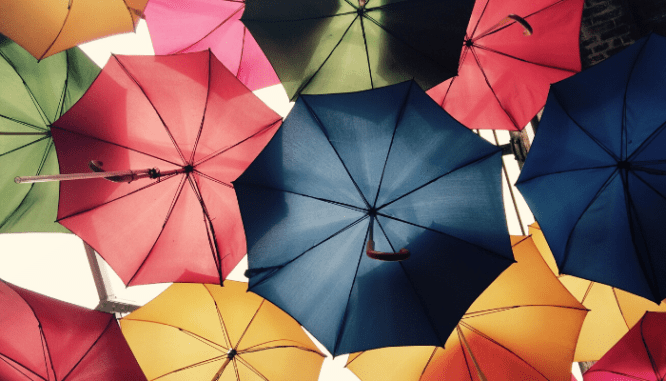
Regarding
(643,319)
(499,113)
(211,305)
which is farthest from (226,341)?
(643,319)

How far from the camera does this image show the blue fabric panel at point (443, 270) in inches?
86.2

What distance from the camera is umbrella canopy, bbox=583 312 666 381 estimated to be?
2.40 meters

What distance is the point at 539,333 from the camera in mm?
2543

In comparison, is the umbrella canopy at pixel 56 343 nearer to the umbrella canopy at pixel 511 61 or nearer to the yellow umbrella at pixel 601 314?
Result: the umbrella canopy at pixel 511 61

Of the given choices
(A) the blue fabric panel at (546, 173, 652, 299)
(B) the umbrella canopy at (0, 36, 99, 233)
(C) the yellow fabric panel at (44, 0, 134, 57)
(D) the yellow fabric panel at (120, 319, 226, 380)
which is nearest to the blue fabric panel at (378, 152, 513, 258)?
(A) the blue fabric panel at (546, 173, 652, 299)

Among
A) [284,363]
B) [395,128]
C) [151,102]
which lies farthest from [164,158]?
[284,363]

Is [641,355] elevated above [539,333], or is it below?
below

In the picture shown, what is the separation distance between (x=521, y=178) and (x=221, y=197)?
2.19m

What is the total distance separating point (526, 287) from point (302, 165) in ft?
6.13

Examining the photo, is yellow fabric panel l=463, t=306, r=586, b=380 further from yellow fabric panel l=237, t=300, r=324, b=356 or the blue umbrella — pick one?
yellow fabric panel l=237, t=300, r=324, b=356

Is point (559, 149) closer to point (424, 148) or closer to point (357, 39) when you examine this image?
point (424, 148)

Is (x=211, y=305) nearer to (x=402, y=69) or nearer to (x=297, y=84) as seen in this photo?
(x=297, y=84)

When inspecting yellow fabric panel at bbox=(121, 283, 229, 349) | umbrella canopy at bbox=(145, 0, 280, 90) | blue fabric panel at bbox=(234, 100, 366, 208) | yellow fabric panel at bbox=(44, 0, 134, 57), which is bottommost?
yellow fabric panel at bbox=(121, 283, 229, 349)

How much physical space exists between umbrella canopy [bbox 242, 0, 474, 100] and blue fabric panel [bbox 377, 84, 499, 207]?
1.83 feet
